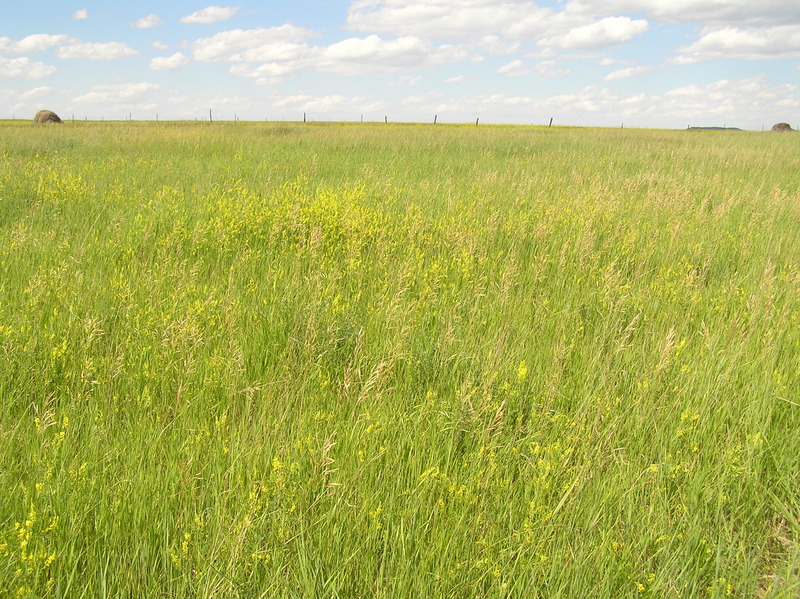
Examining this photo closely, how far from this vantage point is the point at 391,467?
1.97 m

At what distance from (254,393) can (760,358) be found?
2583 mm

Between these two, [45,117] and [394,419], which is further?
[45,117]

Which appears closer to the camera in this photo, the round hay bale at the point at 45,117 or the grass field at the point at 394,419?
the grass field at the point at 394,419

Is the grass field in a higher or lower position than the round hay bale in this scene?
lower

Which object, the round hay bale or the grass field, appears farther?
the round hay bale

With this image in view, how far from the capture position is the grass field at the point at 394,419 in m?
1.60

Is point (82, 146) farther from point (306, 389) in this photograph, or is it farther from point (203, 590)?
point (203, 590)

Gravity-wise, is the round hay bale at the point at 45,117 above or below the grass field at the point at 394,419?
above

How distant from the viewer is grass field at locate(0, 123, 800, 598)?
1599 millimetres

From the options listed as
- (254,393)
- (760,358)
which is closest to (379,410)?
(254,393)

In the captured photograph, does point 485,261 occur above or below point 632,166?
below

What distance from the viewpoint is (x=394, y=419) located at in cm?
220

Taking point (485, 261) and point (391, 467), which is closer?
point (391, 467)

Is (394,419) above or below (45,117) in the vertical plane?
below
